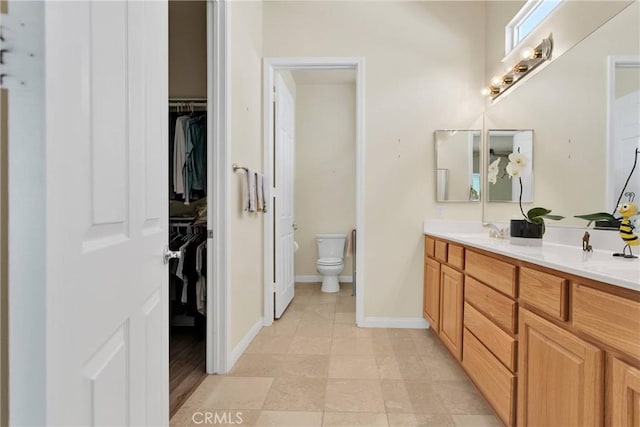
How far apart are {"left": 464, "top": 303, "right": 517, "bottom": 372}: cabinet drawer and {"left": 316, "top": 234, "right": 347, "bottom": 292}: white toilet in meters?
2.28

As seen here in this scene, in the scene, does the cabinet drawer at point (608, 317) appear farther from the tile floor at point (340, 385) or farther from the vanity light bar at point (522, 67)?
the vanity light bar at point (522, 67)

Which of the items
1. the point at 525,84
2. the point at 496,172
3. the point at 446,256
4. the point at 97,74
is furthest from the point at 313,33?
the point at 97,74

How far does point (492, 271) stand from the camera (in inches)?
66.0

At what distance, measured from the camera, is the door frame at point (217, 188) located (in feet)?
6.82

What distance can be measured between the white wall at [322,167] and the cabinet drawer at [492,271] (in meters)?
2.78

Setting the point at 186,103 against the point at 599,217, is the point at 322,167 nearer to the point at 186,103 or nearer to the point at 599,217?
the point at 186,103

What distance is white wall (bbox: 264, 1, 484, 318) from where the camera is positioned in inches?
117

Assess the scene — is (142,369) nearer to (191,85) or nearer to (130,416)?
(130,416)

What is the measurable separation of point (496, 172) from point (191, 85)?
2.52m

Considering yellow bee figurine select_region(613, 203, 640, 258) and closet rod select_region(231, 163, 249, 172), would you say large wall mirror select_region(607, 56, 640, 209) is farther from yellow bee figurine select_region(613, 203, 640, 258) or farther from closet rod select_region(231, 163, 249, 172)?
closet rod select_region(231, 163, 249, 172)

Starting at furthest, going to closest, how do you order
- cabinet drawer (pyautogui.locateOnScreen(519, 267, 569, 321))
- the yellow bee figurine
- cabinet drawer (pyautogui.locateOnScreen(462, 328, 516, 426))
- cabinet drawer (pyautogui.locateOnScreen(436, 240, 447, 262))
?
cabinet drawer (pyautogui.locateOnScreen(436, 240, 447, 262))
cabinet drawer (pyautogui.locateOnScreen(462, 328, 516, 426))
the yellow bee figurine
cabinet drawer (pyautogui.locateOnScreen(519, 267, 569, 321))

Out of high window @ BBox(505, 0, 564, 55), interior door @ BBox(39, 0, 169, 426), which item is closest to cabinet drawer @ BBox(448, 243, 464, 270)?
high window @ BBox(505, 0, 564, 55)

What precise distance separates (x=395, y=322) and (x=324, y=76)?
Result: 10.5 ft

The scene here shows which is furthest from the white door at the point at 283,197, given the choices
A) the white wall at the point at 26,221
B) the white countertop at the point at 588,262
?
the white wall at the point at 26,221
